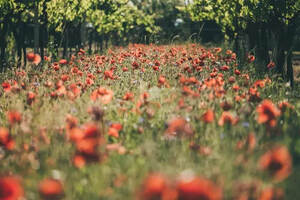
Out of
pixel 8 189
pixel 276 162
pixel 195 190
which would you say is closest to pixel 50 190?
pixel 8 189

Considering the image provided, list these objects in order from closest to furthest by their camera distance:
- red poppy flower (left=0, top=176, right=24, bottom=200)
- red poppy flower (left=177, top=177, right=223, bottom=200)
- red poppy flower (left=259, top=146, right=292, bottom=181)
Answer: red poppy flower (left=177, top=177, right=223, bottom=200), red poppy flower (left=0, top=176, right=24, bottom=200), red poppy flower (left=259, top=146, right=292, bottom=181)

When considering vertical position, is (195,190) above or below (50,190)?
above

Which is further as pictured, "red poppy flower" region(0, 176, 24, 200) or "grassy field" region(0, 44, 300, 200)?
"grassy field" region(0, 44, 300, 200)

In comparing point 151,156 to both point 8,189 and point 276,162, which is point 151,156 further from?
point 8,189

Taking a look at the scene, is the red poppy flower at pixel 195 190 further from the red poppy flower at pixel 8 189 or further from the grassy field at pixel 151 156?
the red poppy flower at pixel 8 189

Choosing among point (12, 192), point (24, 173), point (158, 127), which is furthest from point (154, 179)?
point (158, 127)

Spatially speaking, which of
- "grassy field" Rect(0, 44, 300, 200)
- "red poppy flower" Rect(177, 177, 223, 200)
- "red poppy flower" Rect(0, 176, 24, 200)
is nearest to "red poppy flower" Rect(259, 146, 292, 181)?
"grassy field" Rect(0, 44, 300, 200)

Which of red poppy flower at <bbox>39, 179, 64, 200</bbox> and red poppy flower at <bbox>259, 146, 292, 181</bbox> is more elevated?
red poppy flower at <bbox>259, 146, 292, 181</bbox>

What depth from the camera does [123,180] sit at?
204 cm

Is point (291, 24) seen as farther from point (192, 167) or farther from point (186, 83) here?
point (192, 167)

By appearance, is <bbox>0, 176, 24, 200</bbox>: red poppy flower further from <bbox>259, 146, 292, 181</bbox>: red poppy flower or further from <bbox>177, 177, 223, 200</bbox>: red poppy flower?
<bbox>259, 146, 292, 181</bbox>: red poppy flower

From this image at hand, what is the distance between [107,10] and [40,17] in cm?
372

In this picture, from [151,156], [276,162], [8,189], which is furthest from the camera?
[151,156]

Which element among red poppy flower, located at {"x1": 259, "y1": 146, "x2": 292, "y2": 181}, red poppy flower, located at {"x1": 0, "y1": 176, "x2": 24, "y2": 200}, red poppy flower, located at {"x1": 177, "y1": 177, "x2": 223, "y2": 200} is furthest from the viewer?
red poppy flower, located at {"x1": 259, "y1": 146, "x2": 292, "y2": 181}
